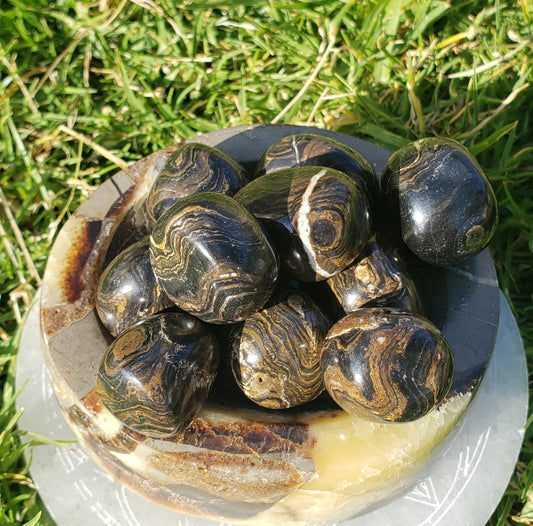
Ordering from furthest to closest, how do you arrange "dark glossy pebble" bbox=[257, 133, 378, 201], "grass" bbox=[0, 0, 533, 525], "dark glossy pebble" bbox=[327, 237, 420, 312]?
"grass" bbox=[0, 0, 533, 525] < "dark glossy pebble" bbox=[257, 133, 378, 201] < "dark glossy pebble" bbox=[327, 237, 420, 312]

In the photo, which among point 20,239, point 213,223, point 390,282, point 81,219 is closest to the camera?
point 213,223

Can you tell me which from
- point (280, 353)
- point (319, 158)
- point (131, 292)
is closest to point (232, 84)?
point (319, 158)

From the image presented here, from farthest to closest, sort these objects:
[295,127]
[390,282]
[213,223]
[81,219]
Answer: [295,127], [81,219], [390,282], [213,223]

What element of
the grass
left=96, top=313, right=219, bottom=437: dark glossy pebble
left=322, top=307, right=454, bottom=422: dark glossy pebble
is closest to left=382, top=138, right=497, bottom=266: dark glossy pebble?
left=322, top=307, right=454, bottom=422: dark glossy pebble

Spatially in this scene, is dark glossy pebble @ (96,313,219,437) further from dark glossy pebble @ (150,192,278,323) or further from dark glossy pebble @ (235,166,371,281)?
dark glossy pebble @ (235,166,371,281)

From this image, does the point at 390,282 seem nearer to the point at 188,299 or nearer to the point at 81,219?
the point at 188,299

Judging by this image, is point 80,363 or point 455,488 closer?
point 80,363

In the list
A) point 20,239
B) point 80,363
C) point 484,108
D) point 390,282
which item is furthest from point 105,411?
point 484,108

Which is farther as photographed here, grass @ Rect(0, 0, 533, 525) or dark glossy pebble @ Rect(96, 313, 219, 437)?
grass @ Rect(0, 0, 533, 525)
